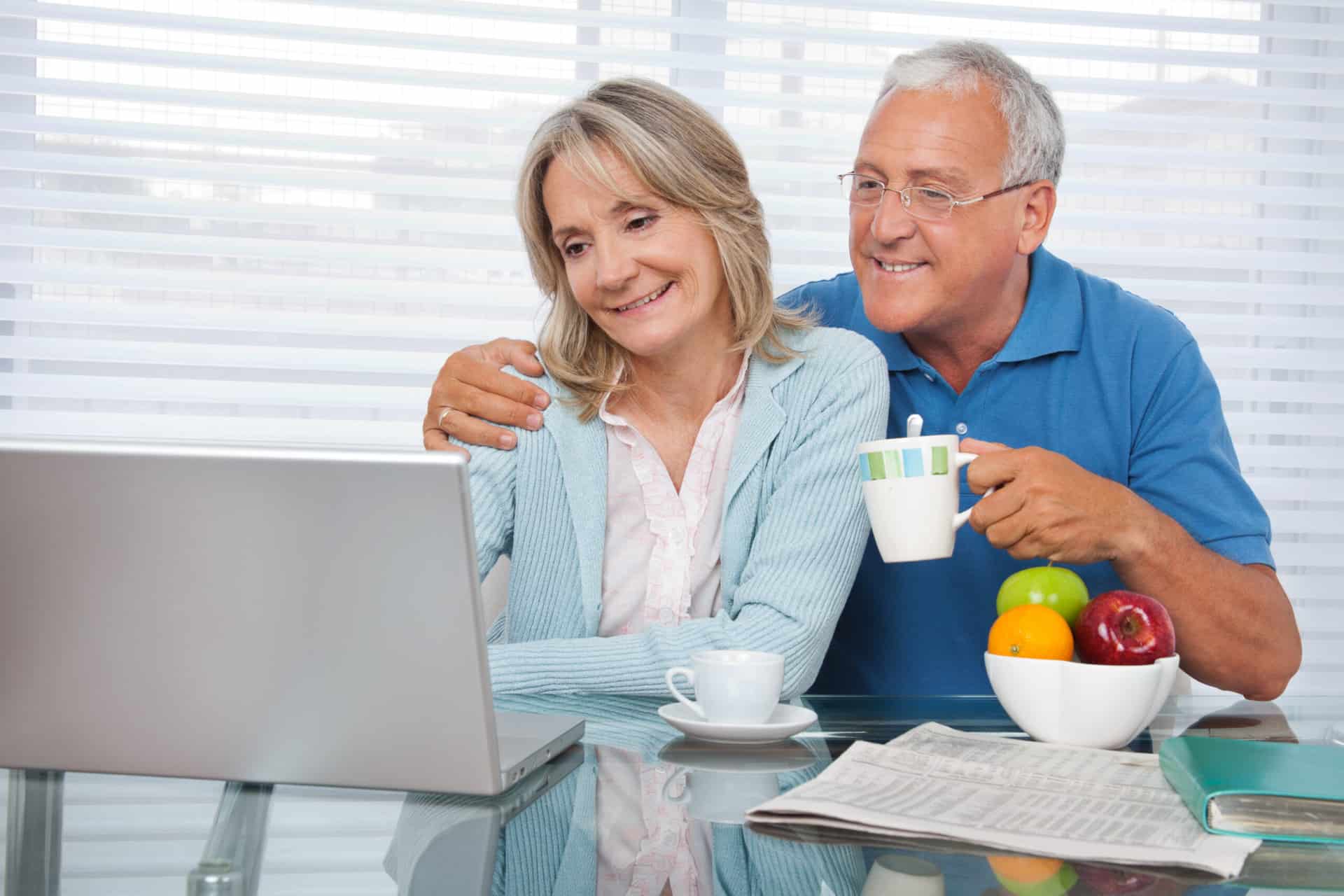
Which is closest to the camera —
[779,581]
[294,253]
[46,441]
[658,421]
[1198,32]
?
[46,441]

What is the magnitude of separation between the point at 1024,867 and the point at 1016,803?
125mm

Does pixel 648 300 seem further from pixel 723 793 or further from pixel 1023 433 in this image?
pixel 723 793

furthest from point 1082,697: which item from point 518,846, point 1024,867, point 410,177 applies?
point 410,177

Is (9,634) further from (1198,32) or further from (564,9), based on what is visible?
(1198,32)

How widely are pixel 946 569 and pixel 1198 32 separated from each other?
1.90 m

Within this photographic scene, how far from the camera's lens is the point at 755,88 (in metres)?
2.90

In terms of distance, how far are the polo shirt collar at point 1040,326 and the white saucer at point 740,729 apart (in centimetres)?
90

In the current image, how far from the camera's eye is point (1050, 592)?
1.21 meters

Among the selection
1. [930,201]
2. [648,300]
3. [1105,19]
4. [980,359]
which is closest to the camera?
[648,300]

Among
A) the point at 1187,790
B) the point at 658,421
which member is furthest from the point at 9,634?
the point at 658,421

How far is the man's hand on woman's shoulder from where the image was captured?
5.42 feet

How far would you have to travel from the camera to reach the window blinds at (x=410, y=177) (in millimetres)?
2758

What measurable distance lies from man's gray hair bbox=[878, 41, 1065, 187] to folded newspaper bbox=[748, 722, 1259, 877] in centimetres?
107

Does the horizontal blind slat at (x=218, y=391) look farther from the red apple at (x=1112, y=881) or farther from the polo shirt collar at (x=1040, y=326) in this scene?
the red apple at (x=1112, y=881)
